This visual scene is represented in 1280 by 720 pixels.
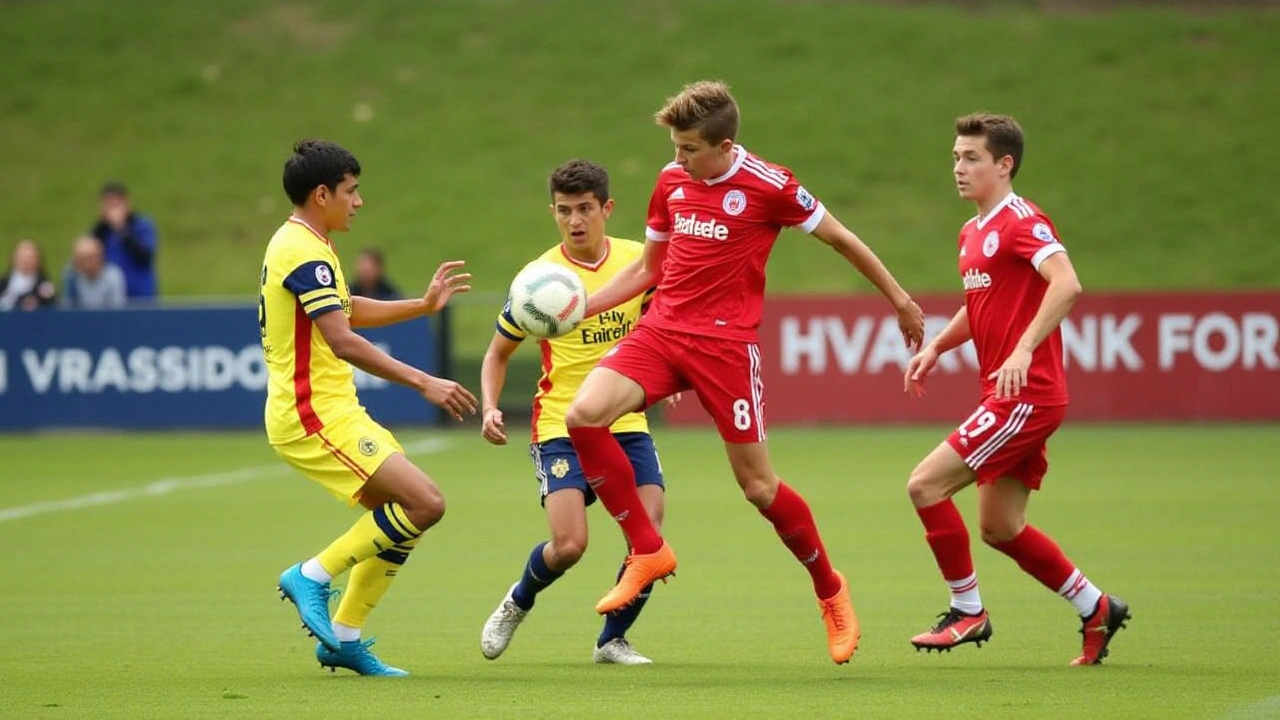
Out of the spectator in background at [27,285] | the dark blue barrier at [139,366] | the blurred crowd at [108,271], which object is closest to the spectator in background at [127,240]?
the blurred crowd at [108,271]

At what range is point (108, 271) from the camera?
2173cm

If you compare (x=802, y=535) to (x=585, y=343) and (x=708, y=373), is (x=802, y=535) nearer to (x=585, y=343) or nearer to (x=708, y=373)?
(x=708, y=373)

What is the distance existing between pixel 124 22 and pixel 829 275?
1857 centimetres

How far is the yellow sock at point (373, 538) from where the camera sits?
25.0 feet

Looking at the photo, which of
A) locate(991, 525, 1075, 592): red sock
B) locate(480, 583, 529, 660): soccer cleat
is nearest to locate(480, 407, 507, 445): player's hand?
locate(480, 583, 529, 660): soccer cleat

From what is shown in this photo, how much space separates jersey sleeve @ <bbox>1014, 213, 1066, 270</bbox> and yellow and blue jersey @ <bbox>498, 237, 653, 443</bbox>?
6.03 feet

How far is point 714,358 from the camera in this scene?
304 inches

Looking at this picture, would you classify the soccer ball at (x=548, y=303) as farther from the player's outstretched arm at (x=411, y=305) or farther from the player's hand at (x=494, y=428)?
the player's hand at (x=494, y=428)

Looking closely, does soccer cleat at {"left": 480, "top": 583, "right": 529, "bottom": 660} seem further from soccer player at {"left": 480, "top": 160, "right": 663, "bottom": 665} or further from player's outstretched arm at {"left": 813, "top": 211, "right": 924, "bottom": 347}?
player's outstretched arm at {"left": 813, "top": 211, "right": 924, "bottom": 347}

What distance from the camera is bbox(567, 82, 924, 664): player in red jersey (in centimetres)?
766

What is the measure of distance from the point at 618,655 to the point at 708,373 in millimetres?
1353

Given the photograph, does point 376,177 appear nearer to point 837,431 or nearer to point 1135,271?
point 1135,271

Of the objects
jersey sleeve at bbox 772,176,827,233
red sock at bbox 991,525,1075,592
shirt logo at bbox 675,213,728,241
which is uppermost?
jersey sleeve at bbox 772,176,827,233

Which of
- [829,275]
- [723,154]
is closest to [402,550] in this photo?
[723,154]
